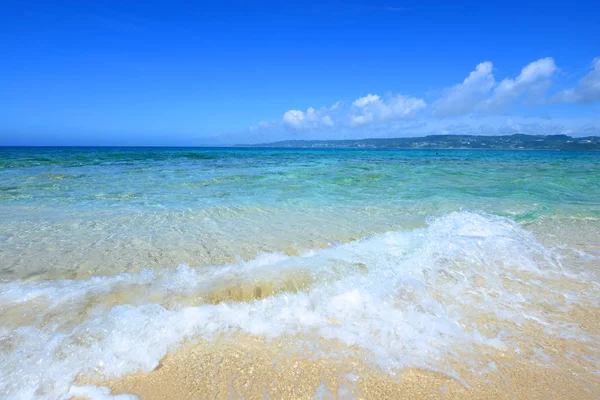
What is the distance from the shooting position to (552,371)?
252cm

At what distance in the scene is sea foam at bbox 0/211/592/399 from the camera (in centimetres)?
261

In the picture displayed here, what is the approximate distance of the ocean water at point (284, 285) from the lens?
2721mm

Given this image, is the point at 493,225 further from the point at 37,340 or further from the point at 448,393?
the point at 37,340

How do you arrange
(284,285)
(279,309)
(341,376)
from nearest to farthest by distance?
1. (341,376)
2. (279,309)
3. (284,285)

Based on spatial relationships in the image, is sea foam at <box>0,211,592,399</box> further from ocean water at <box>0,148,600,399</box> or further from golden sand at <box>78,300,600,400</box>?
golden sand at <box>78,300,600,400</box>

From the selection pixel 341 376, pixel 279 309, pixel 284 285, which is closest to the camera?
pixel 341 376

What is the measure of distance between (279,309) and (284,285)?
594 mm

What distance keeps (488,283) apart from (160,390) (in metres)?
3.86

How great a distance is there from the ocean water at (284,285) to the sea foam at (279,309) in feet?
0.05

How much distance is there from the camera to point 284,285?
3977 millimetres

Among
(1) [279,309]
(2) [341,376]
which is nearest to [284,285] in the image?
(1) [279,309]

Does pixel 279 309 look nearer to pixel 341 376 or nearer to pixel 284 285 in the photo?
pixel 284 285

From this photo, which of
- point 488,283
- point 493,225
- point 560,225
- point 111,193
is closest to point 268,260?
point 488,283

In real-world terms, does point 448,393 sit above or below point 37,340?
below
